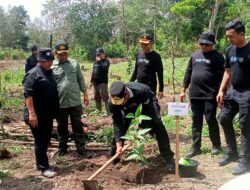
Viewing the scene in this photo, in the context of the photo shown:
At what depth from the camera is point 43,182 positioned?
17.7 ft

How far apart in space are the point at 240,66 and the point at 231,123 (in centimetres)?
87

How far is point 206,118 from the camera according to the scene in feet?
19.7

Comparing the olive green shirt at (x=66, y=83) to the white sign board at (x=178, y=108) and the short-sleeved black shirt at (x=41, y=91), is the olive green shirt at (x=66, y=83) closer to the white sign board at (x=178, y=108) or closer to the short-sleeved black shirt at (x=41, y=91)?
the short-sleeved black shirt at (x=41, y=91)

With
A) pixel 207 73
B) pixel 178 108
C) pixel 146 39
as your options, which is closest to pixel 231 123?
pixel 207 73

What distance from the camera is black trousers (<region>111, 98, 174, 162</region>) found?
5.22 metres

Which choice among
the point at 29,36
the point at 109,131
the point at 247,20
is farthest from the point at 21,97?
the point at 29,36

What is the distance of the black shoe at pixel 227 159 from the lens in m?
5.64

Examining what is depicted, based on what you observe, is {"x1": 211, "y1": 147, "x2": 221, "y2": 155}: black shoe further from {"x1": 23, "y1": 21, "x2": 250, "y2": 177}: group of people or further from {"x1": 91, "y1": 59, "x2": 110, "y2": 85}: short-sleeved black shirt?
{"x1": 91, "y1": 59, "x2": 110, "y2": 85}: short-sleeved black shirt

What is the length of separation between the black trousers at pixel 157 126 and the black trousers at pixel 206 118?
85cm

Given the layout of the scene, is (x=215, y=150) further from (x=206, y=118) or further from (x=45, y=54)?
(x=45, y=54)

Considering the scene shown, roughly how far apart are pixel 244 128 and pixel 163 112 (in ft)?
15.5

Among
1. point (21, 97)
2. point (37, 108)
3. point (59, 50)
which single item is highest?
point (59, 50)

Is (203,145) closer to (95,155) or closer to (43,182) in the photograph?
(95,155)

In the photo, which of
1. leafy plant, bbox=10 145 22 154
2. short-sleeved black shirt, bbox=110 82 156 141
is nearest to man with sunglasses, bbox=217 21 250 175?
short-sleeved black shirt, bbox=110 82 156 141
